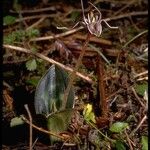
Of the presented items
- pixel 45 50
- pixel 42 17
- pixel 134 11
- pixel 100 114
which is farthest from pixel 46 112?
pixel 134 11

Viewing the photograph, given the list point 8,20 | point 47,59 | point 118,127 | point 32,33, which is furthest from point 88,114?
point 8,20

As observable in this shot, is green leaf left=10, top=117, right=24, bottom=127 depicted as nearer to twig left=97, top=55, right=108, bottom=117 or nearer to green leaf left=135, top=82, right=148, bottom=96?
twig left=97, top=55, right=108, bottom=117

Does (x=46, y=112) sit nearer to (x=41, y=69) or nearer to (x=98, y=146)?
(x=98, y=146)

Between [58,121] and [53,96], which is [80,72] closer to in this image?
[53,96]

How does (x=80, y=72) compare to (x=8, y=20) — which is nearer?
(x=80, y=72)

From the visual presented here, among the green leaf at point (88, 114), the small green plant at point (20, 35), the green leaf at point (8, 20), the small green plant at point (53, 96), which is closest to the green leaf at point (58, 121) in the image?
the small green plant at point (53, 96)

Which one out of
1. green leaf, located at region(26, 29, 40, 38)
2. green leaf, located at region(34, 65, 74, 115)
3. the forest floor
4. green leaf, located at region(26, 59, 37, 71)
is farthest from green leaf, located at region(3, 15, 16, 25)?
green leaf, located at region(34, 65, 74, 115)

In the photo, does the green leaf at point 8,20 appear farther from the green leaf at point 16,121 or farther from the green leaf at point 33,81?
the green leaf at point 16,121
